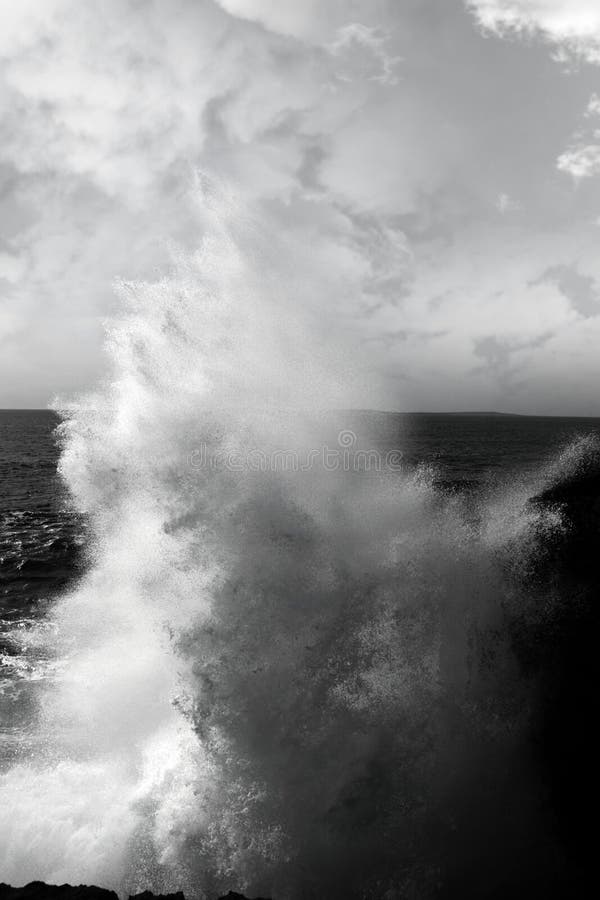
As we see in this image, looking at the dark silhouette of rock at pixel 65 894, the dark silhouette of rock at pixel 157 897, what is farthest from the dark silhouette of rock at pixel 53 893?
the dark silhouette of rock at pixel 157 897

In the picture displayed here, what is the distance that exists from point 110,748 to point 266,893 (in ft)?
14.4

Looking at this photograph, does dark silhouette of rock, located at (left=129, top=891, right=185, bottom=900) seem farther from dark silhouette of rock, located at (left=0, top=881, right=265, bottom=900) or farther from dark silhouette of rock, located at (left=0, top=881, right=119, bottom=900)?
dark silhouette of rock, located at (left=0, top=881, right=119, bottom=900)

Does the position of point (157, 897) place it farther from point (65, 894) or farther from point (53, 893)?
point (53, 893)

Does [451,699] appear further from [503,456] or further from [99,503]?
[503,456]

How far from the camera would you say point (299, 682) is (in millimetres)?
8953

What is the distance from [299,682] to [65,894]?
429 cm

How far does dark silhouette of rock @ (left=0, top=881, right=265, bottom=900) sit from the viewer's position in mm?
5949

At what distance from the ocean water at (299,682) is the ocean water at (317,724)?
4cm

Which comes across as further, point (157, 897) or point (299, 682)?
point (299, 682)

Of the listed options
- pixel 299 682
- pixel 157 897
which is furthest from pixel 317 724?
pixel 157 897

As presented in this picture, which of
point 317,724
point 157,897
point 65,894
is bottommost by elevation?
point 157,897

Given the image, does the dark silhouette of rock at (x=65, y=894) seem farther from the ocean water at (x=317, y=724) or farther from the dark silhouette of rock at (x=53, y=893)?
the ocean water at (x=317, y=724)

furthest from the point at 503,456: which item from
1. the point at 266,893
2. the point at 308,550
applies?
the point at 266,893

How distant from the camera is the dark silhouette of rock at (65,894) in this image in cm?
595
